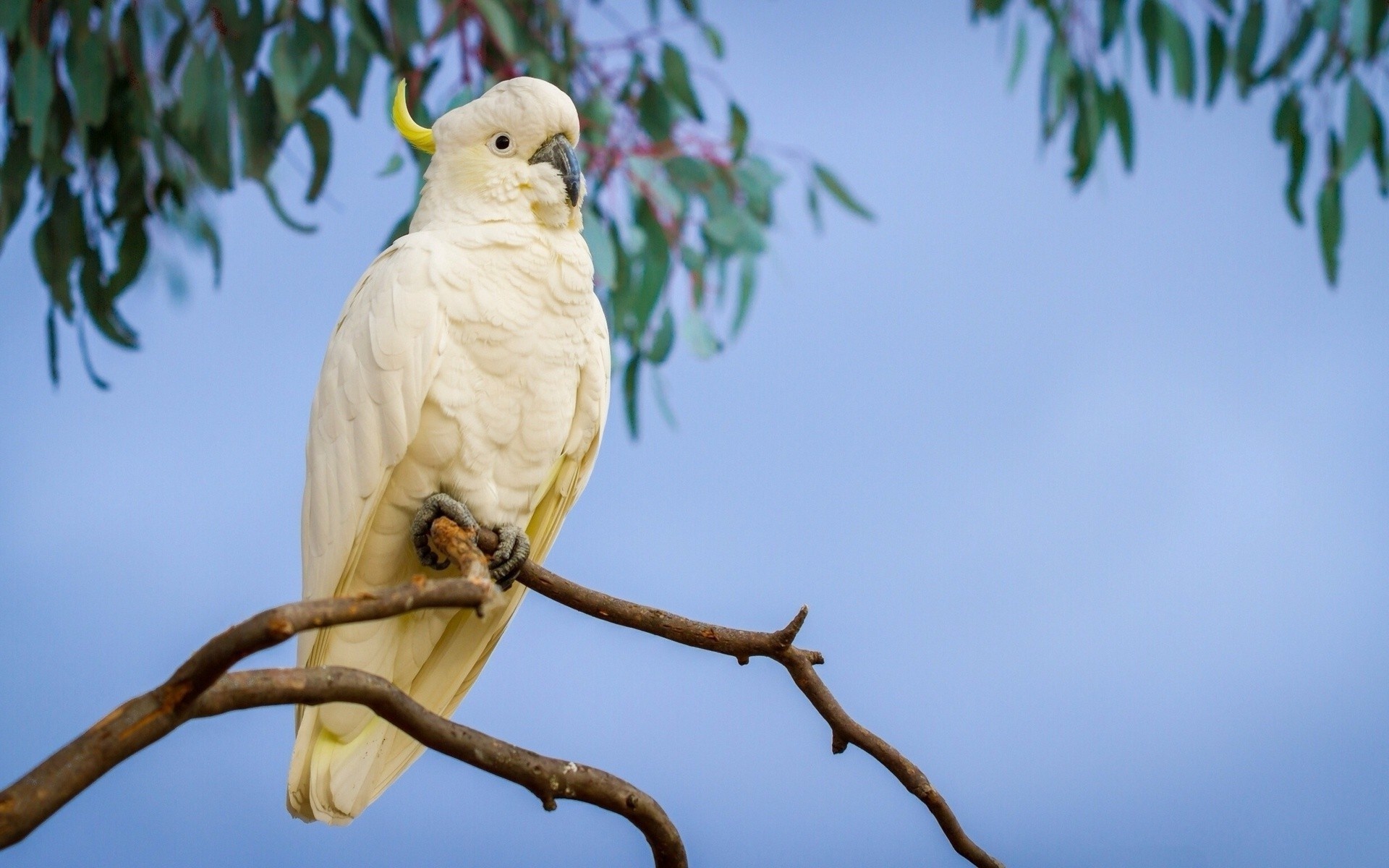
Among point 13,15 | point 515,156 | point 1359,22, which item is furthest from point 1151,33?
point 13,15

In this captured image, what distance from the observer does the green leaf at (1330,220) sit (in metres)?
2.46

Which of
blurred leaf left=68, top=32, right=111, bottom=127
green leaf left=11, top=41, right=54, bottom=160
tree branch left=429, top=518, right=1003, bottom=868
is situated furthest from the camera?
blurred leaf left=68, top=32, right=111, bottom=127

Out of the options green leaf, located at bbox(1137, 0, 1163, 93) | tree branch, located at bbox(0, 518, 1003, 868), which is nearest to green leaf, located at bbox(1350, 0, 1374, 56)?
green leaf, located at bbox(1137, 0, 1163, 93)

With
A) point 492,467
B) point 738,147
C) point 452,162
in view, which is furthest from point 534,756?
point 738,147

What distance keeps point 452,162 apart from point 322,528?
1.48ft

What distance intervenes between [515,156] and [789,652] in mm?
653

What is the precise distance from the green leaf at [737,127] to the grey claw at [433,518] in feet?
3.58

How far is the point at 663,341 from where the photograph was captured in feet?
7.86

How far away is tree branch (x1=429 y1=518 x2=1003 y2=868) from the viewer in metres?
1.28

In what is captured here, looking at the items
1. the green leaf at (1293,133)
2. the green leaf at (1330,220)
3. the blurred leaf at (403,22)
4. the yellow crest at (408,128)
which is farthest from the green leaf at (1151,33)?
the yellow crest at (408,128)

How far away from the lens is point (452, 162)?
1.56 metres

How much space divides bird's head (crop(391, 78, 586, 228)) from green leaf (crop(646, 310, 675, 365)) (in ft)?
2.75

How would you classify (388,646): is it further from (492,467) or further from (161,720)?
(161,720)

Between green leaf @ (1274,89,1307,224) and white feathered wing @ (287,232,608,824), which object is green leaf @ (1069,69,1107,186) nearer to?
green leaf @ (1274,89,1307,224)
